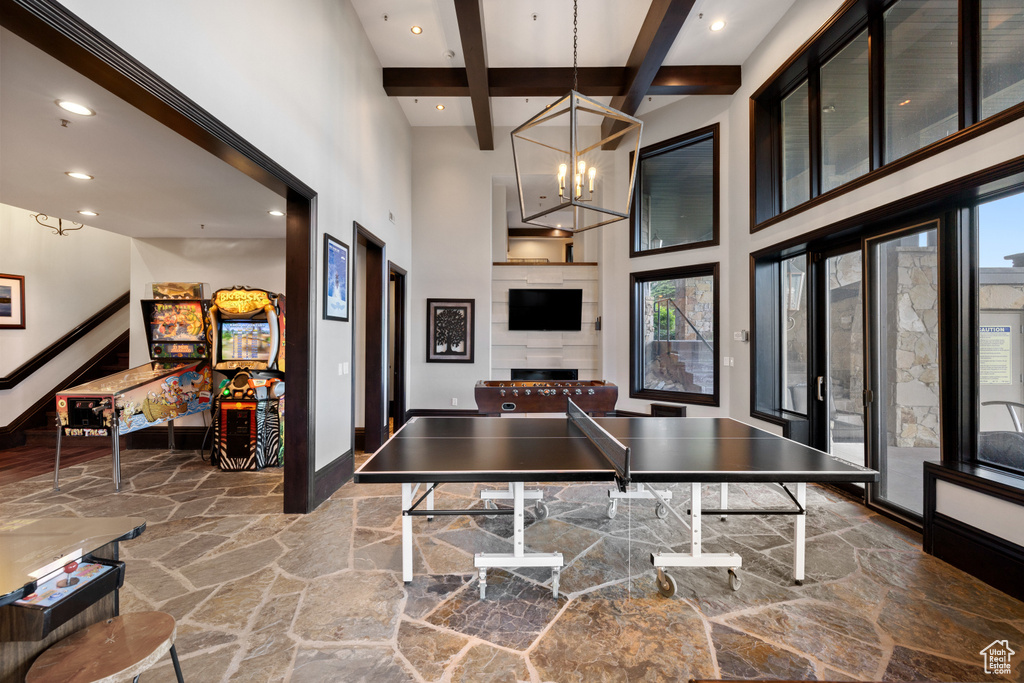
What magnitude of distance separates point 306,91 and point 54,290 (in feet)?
17.8

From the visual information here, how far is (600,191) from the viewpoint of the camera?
6.61 metres

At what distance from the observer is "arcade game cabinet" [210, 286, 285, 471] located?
4.28 meters

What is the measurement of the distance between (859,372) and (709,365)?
6.03 feet

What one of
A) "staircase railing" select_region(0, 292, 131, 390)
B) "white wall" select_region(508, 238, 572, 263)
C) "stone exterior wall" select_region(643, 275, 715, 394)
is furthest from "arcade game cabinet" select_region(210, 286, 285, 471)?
"white wall" select_region(508, 238, 572, 263)

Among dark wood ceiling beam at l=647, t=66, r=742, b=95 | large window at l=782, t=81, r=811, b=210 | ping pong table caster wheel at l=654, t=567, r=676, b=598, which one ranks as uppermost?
dark wood ceiling beam at l=647, t=66, r=742, b=95

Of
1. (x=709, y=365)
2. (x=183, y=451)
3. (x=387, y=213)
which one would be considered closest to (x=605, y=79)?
(x=387, y=213)

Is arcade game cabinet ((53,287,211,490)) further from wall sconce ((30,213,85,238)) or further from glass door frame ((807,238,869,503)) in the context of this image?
glass door frame ((807,238,869,503))

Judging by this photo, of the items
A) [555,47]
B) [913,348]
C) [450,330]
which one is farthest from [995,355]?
[450,330]

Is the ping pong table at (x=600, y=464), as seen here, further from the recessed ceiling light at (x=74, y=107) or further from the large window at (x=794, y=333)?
the recessed ceiling light at (x=74, y=107)

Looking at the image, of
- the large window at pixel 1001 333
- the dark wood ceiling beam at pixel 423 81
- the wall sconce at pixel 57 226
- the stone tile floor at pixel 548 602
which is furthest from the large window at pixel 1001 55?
the wall sconce at pixel 57 226

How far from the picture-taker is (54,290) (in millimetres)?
5496

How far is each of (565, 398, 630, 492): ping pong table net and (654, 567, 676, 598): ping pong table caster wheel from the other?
2.02 ft

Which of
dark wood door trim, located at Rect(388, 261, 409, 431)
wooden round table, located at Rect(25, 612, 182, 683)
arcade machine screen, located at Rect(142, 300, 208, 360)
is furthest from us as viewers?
dark wood door trim, located at Rect(388, 261, 409, 431)

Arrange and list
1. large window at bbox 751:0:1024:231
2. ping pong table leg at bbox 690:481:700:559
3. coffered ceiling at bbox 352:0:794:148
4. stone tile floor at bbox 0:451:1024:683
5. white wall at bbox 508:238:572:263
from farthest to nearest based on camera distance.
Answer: white wall at bbox 508:238:572:263
coffered ceiling at bbox 352:0:794:148
large window at bbox 751:0:1024:231
ping pong table leg at bbox 690:481:700:559
stone tile floor at bbox 0:451:1024:683
